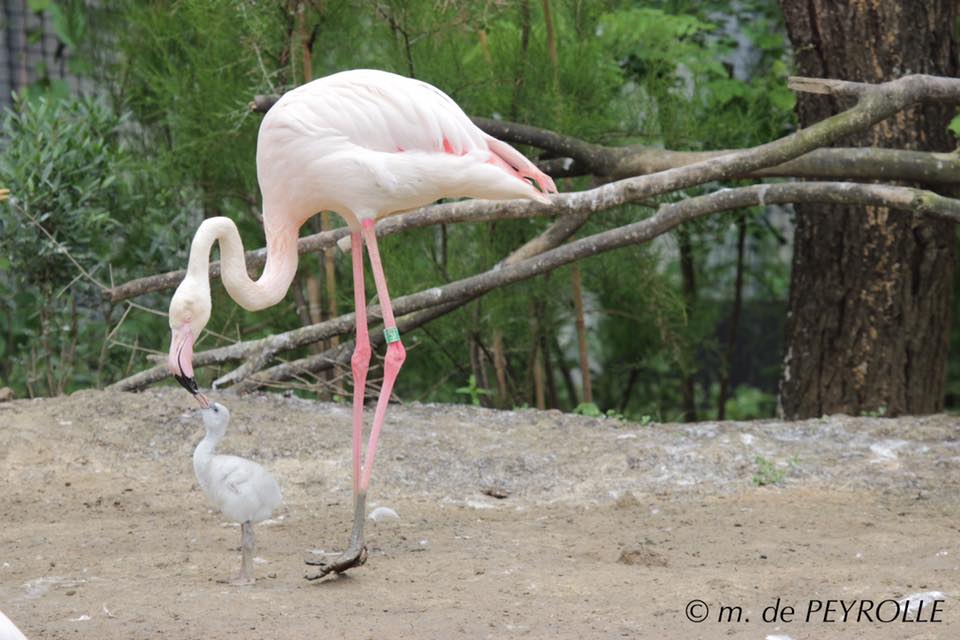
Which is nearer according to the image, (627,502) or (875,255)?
(627,502)

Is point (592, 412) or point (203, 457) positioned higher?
point (203, 457)

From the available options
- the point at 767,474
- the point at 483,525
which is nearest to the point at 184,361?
the point at 483,525

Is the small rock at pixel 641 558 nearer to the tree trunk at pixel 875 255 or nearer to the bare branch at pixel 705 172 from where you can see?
the bare branch at pixel 705 172

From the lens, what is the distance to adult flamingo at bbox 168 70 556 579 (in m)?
4.27

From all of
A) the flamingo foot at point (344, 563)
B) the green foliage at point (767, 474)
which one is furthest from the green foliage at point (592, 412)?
the flamingo foot at point (344, 563)

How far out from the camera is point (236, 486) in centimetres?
383

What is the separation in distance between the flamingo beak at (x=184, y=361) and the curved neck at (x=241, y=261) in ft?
0.70

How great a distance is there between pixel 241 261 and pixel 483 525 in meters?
1.32

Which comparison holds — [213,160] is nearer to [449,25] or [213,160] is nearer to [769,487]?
[449,25]

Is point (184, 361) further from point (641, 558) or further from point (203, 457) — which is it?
point (641, 558)

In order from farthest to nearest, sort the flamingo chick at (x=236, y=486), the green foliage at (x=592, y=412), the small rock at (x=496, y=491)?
the green foliage at (x=592, y=412), the small rock at (x=496, y=491), the flamingo chick at (x=236, y=486)

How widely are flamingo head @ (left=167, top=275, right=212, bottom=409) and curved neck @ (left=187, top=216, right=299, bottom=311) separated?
72 mm

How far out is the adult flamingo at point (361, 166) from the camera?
14.0 feet

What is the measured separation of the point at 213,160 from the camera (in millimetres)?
6973
